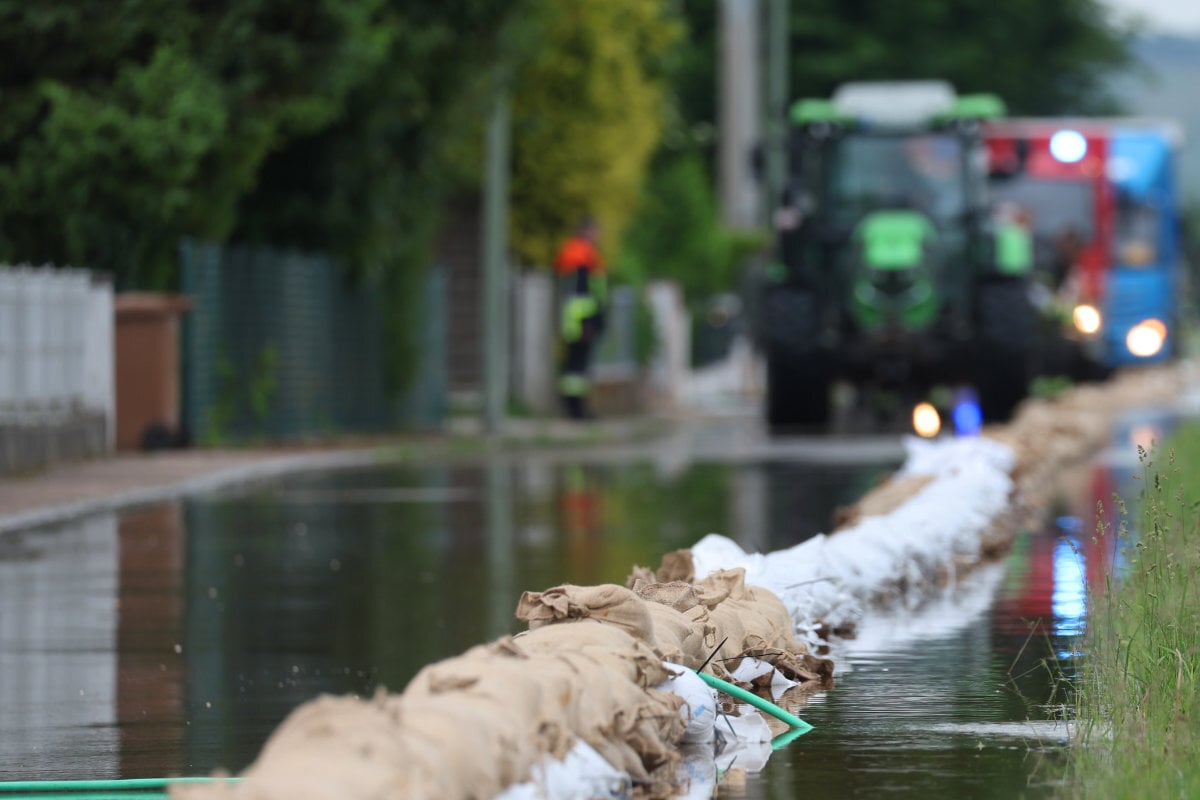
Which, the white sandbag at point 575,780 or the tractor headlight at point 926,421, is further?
the tractor headlight at point 926,421

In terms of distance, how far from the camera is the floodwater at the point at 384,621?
823 centimetres

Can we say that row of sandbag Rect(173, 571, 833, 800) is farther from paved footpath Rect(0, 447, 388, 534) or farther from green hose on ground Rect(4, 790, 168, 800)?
paved footpath Rect(0, 447, 388, 534)

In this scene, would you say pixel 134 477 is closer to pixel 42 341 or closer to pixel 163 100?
pixel 42 341

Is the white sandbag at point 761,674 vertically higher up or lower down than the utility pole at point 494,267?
lower down

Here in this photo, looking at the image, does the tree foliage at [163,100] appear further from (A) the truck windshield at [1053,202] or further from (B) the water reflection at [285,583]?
(A) the truck windshield at [1053,202]

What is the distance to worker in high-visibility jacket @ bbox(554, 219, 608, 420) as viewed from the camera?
35.4 meters

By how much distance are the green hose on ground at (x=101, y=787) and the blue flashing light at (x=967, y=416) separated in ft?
74.1

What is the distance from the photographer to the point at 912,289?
3050cm

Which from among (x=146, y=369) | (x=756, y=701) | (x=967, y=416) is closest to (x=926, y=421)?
(x=967, y=416)

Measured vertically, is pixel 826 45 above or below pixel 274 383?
above

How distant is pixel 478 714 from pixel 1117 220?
1466 inches

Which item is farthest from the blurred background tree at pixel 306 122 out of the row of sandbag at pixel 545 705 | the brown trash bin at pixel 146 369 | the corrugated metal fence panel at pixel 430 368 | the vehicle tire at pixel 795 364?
the row of sandbag at pixel 545 705

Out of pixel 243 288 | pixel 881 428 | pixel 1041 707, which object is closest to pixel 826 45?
pixel 881 428

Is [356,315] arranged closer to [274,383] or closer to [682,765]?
[274,383]
